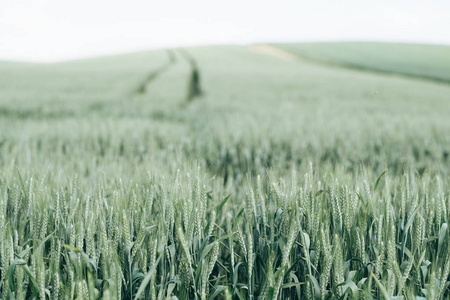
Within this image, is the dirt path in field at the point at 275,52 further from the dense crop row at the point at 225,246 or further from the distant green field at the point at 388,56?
the dense crop row at the point at 225,246

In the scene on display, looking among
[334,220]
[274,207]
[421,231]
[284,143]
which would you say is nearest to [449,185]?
[421,231]

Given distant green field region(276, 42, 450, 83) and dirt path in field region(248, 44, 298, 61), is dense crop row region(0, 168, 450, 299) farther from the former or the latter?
dirt path in field region(248, 44, 298, 61)

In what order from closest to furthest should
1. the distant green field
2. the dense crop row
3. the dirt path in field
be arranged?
the dense crop row < the distant green field < the dirt path in field

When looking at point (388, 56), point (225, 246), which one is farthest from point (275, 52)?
point (225, 246)

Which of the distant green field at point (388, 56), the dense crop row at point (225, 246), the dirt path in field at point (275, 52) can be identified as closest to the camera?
the dense crop row at point (225, 246)

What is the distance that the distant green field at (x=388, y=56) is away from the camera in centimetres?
2993

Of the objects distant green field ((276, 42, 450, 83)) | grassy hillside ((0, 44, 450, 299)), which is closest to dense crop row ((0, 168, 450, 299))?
grassy hillside ((0, 44, 450, 299))

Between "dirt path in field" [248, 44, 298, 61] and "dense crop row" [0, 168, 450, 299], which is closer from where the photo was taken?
"dense crop row" [0, 168, 450, 299]

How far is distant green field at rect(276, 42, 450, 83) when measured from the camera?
2993 centimetres

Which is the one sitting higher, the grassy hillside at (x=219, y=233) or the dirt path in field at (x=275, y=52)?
the dirt path in field at (x=275, y=52)

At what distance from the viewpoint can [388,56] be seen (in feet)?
123

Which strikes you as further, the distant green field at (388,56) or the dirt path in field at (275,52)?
the dirt path in field at (275,52)

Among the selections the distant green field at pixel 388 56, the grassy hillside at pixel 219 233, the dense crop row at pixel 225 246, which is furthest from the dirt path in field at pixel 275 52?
the dense crop row at pixel 225 246

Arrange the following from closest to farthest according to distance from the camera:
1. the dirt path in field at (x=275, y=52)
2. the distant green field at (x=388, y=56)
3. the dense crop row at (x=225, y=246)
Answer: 1. the dense crop row at (x=225, y=246)
2. the distant green field at (x=388, y=56)
3. the dirt path in field at (x=275, y=52)
